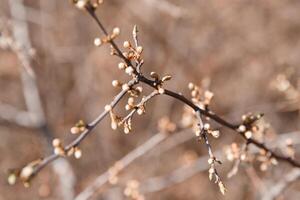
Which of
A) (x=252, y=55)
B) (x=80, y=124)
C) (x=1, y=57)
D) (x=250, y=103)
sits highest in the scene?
(x=1, y=57)

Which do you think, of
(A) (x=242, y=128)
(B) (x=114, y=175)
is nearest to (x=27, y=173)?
(A) (x=242, y=128)

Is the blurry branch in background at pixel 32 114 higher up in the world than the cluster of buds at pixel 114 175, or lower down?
higher up

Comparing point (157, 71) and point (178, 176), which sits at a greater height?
point (157, 71)

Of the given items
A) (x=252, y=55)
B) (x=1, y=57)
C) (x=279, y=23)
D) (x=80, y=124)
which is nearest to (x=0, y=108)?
(x=1, y=57)

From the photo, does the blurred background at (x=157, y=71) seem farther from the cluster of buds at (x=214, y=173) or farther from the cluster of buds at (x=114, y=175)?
the cluster of buds at (x=214, y=173)

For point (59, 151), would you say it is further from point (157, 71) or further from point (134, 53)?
point (157, 71)

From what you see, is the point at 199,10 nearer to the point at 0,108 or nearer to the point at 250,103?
the point at 250,103

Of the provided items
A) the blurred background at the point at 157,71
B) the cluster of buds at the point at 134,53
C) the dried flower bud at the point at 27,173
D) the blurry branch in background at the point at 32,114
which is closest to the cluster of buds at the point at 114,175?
the blurry branch in background at the point at 32,114

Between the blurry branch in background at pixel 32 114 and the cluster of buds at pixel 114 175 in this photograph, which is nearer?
the cluster of buds at pixel 114 175

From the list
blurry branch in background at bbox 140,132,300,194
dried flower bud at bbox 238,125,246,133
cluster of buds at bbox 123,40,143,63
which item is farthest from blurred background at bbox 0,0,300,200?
cluster of buds at bbox 123,40,143,63
